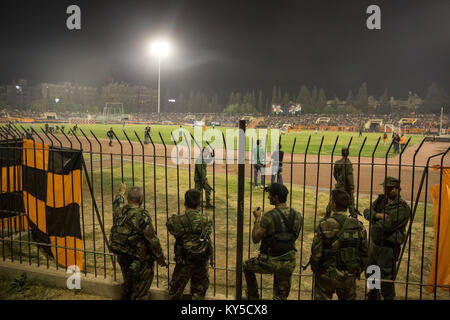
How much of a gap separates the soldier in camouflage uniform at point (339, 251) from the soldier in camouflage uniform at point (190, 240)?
1261 millimetres

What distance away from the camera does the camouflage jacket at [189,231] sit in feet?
12.0

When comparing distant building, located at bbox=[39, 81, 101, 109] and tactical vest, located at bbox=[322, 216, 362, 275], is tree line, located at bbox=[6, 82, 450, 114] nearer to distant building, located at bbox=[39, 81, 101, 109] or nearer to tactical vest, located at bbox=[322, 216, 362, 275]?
distant building, located at bbox=[39, 81, 101, 109]

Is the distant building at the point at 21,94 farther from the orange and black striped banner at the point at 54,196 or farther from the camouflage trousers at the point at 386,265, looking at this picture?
the camouflage trousers at the point at 386,265

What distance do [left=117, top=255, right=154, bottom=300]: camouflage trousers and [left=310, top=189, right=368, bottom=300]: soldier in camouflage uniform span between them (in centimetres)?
202

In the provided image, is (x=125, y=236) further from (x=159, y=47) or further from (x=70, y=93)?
(x=70, y=93)

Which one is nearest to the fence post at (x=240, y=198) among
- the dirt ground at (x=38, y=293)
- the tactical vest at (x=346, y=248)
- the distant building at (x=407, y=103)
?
the tactical vest at (x=346, y=248)

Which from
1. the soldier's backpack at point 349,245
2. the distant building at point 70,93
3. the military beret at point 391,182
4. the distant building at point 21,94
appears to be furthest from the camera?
the distant building at point 70,93

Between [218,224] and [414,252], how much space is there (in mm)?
4235

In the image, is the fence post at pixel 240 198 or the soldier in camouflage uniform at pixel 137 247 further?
the fence post at pixel 240 198

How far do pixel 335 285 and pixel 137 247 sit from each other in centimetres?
233

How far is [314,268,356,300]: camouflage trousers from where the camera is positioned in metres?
3.57

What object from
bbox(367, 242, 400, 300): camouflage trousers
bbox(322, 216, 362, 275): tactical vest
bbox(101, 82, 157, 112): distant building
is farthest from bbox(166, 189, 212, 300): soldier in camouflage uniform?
bbox(101, 82, 157, 112): distant building
